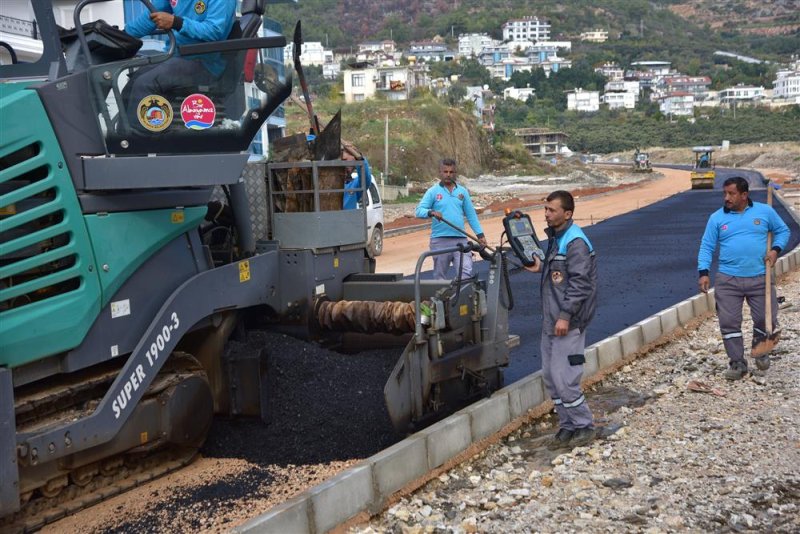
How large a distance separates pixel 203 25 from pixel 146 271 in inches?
61.5

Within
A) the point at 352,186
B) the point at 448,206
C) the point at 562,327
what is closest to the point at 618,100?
the point at 448,206

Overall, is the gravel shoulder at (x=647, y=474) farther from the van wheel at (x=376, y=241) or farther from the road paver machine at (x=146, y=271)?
the van wheel at (x=376, y=241)

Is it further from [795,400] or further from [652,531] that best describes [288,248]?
[795,400]

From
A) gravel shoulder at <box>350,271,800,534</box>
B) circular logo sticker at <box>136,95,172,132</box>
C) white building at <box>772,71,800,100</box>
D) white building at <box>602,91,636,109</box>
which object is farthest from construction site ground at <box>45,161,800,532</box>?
white building at <box>772,71,800,100</box>

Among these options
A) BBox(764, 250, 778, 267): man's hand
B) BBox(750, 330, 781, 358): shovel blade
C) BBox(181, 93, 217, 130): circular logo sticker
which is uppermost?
BBox(181, 93, 217, 130): circular logo sticker

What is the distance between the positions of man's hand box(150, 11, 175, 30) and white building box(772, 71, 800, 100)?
191 m

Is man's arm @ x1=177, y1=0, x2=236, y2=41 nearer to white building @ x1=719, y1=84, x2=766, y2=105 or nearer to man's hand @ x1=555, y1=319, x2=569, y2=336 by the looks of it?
man's hand @ x1=555, y1=319, x2=569, y2=336

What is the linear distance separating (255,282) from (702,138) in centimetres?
14175

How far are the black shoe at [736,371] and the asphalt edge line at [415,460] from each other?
1.09 meters

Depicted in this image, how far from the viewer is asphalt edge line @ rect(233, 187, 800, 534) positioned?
4922mm

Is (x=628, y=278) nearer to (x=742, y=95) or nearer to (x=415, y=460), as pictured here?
(x=415, y=460)

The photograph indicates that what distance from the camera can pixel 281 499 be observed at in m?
5.58

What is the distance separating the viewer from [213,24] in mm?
5746

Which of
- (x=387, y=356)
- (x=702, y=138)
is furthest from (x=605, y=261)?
(x=702, y=138)
